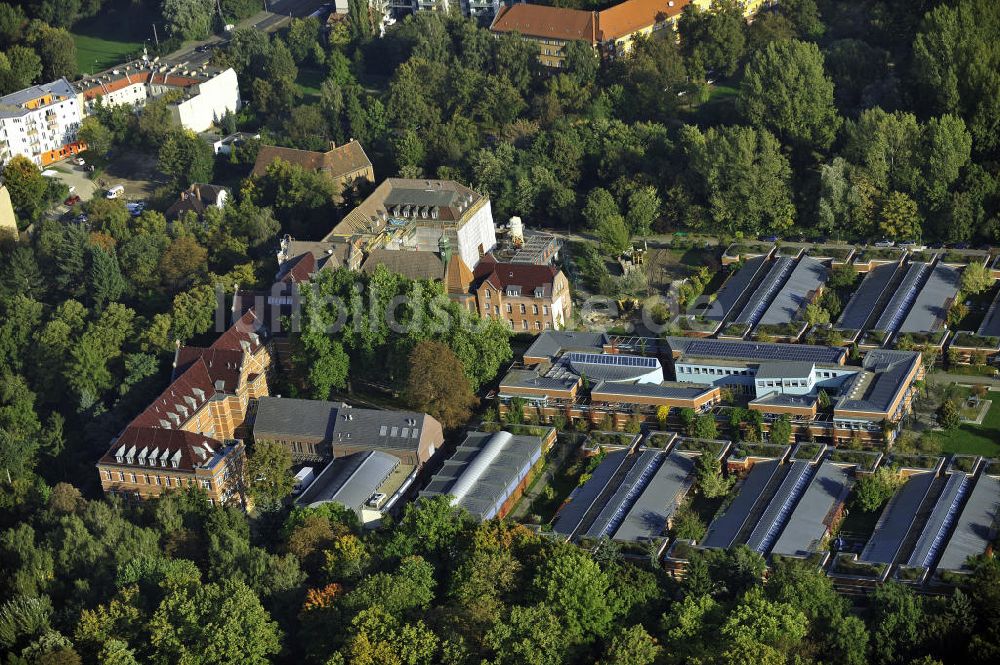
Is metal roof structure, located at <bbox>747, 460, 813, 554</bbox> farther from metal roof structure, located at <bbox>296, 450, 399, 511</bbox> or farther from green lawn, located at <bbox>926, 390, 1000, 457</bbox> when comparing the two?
metal roof structure, located at <bbox>296, 450, 399, 511</bbox>

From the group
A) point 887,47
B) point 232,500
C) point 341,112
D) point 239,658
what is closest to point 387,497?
point 232,500

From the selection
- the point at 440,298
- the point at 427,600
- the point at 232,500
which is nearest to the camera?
the point at 427,600

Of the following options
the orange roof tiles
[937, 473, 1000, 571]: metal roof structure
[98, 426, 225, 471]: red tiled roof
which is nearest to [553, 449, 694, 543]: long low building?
[937, 473, 1000, 571]: metal roof structure

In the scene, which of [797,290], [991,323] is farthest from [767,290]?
[991,323]

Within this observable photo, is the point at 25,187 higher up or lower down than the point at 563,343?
higher up

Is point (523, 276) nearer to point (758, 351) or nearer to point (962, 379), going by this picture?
point (758, 351)

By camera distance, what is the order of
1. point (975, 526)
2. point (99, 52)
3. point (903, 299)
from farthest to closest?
point (99, 52) < point (903, 299) < point (975, 526)

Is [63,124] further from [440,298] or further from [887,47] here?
[887,47]
